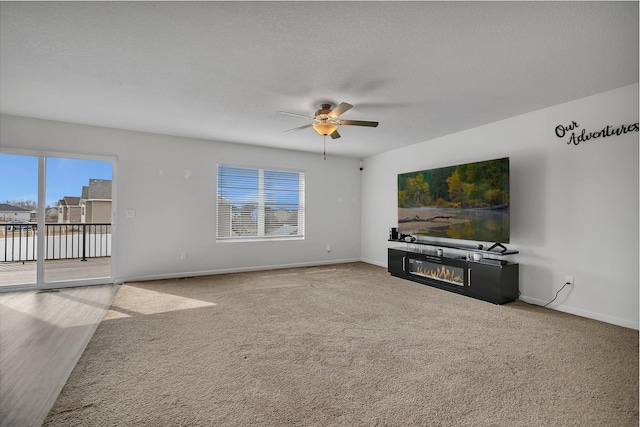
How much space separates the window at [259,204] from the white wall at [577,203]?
11.4 feet

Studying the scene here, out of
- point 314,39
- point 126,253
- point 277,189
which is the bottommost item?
point 126,253

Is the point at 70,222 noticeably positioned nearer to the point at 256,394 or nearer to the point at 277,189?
the point at 277,189

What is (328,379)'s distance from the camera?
211cm

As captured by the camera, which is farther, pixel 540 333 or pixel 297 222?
pixel 297 222

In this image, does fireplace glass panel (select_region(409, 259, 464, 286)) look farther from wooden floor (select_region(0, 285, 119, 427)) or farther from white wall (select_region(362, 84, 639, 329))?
wooden floor (select_region(0, 285, 119, 427))

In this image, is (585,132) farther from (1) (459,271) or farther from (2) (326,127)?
(2) (326,127)

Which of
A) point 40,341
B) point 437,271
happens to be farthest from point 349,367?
point 437,271

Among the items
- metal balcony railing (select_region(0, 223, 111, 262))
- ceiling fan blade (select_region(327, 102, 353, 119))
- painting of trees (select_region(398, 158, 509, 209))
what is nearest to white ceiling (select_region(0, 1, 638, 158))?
ceiling fan blade (select_region(327, 102, 353, 119))

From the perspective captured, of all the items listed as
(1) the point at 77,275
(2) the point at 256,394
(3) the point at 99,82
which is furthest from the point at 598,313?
(1) the point at 77,275

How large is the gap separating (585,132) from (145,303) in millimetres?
5530

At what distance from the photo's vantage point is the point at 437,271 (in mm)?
4730

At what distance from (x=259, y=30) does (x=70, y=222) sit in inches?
190

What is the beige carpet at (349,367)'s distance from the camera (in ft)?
5.74

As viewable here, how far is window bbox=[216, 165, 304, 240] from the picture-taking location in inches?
229
